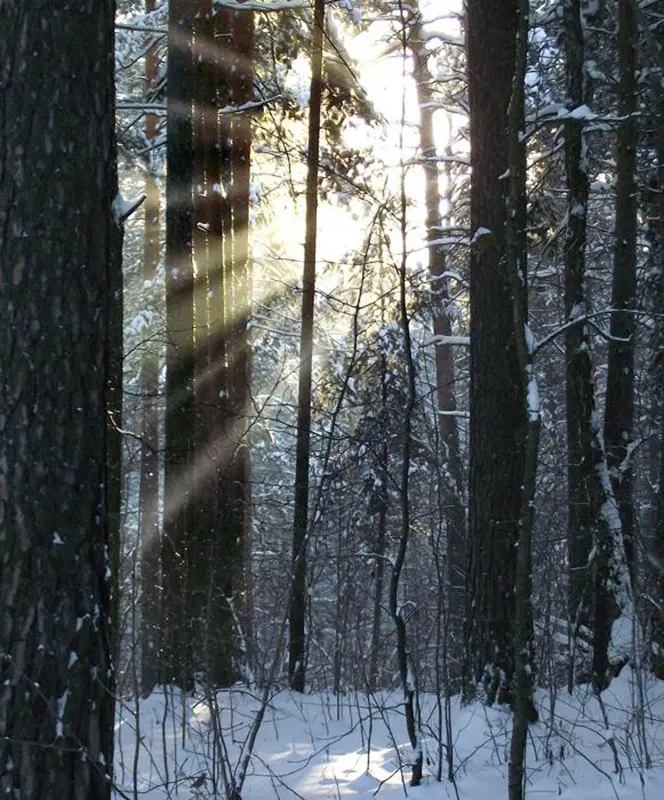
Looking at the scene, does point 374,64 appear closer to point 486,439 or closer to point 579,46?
point 579,46

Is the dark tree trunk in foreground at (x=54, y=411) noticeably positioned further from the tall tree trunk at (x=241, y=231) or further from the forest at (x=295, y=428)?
the tall tree trunk at (x=241, y=231)

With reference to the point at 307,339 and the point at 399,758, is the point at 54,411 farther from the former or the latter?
the point at 307,339

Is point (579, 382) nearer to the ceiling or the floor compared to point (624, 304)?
nearer to the floor

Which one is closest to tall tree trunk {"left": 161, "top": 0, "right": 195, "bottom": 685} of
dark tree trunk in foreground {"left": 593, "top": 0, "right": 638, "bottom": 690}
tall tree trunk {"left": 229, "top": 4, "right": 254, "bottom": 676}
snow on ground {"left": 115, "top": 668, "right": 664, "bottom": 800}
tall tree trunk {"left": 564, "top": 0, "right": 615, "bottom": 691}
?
tall tree trunk {"left": 229, "top": 4, "right": 254, "bottom": 676}

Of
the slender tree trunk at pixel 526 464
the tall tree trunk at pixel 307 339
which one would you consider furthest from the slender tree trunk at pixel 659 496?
the tall tree trunk at pixel 307 339

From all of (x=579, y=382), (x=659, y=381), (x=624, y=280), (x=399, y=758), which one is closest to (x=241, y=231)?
(x=579, y=382)

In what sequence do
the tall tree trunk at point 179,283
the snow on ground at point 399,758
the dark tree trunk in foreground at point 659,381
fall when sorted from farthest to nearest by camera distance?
1. the tall tree trunk at point 179,283
2. the dark tree trunk in foreground at point 659,381
3. the snow on ground at point 399,758

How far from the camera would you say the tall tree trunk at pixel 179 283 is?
7969 millimetres

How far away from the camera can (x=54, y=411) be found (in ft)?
10.8

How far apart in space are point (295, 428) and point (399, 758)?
77.7 inches

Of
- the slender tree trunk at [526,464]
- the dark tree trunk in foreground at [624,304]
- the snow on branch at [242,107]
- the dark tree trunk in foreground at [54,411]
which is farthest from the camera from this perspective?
the snow on branch at [242,107]

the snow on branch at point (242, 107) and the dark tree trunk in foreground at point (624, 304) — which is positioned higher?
the snow on branch at point (242, 107)

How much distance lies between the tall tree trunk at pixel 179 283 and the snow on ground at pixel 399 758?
2.15 meters

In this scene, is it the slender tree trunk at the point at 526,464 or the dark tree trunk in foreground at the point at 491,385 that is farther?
the dark tree trunk in foreground at the point at 491,385
